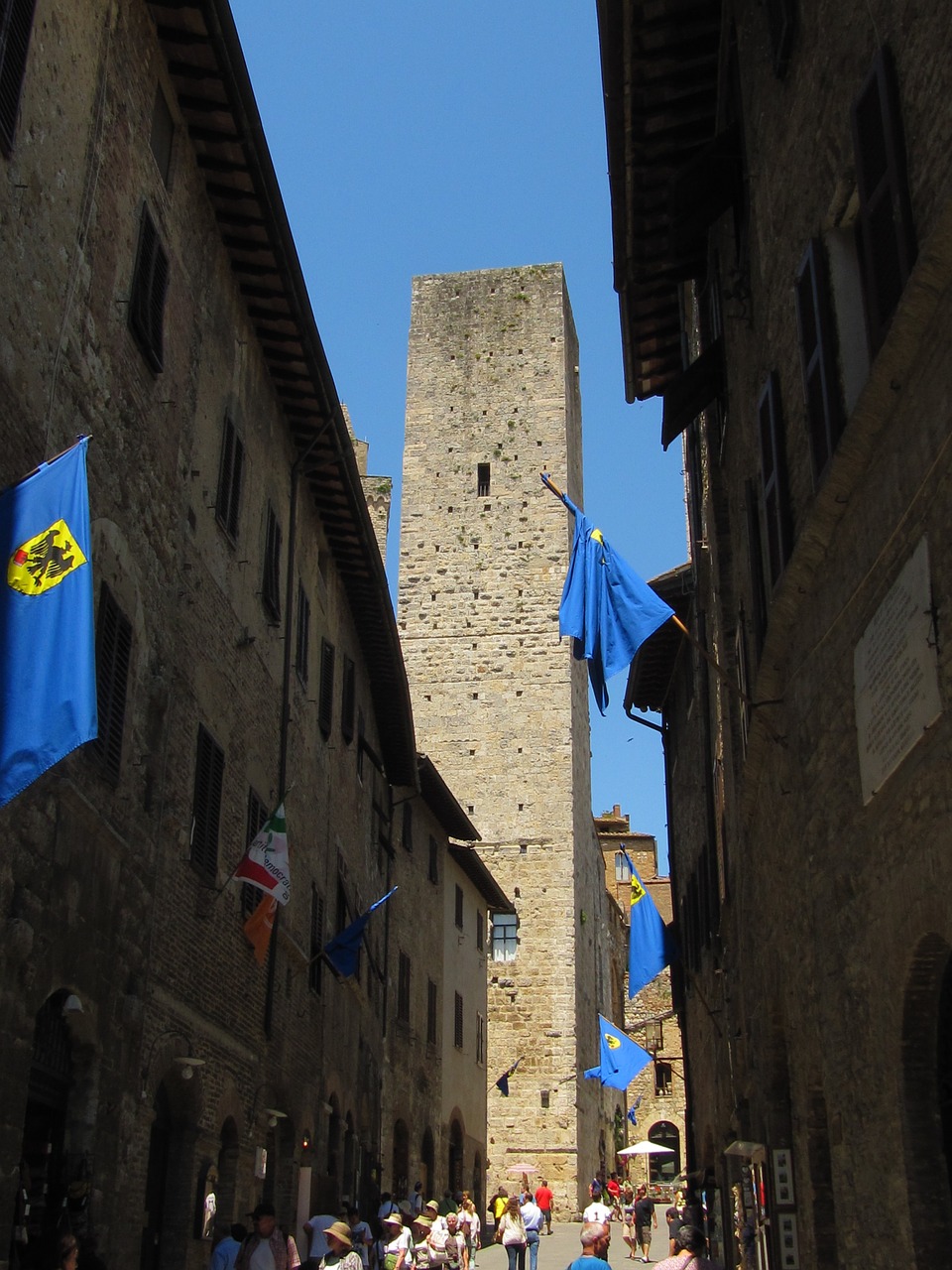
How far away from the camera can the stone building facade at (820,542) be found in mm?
6020

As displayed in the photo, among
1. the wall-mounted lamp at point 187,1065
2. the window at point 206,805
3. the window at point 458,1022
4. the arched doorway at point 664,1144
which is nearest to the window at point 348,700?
the window at point 206,805

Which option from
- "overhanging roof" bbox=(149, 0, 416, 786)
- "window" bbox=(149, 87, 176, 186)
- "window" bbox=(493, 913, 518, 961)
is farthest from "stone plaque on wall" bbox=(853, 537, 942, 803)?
"window" bbox=(493, 913, 518, 961)

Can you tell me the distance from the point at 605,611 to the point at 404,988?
1435 cm

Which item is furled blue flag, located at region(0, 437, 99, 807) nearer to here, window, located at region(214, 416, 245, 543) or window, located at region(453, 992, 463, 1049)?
window, located at region(214, 416, 245, 543)

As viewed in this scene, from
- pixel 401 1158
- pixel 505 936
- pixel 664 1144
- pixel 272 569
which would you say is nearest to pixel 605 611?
pixel 272 569

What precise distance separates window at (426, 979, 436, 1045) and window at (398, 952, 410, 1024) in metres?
2.24

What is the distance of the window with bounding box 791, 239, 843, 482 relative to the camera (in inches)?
291

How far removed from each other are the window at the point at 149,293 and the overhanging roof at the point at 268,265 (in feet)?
4.97

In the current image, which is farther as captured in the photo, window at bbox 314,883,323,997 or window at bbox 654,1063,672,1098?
window at bbox 654,1063,672,1098

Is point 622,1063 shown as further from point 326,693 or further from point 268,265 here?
point 268,265

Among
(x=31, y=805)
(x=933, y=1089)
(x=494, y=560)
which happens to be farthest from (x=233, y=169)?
(x=494, y=560)

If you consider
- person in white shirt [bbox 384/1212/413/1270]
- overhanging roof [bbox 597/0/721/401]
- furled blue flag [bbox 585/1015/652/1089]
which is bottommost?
person in white shirt [bbox 384/1212/413/1270]

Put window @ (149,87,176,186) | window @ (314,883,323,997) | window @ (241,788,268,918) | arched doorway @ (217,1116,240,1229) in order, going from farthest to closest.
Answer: window @ (314,883,323,997), window @ (241,788,268,918), arched doorway @ (217,1116,240,1229), window @ (149,87,176,186)

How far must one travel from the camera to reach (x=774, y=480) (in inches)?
355
